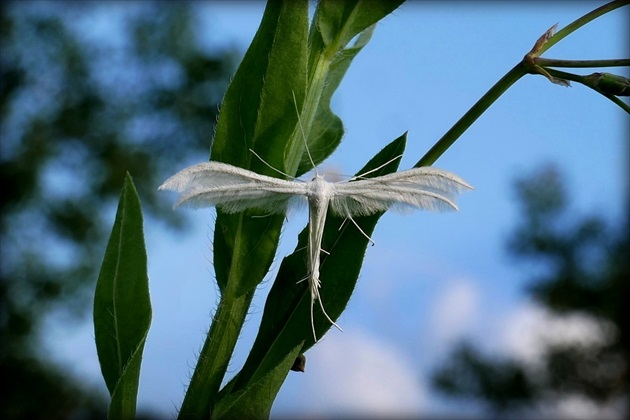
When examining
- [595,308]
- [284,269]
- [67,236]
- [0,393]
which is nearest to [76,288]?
[67,236]

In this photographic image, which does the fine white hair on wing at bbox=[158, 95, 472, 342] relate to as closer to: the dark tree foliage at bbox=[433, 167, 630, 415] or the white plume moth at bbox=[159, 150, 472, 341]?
the white plume moth at bbox=[159, 150, 472, 341]

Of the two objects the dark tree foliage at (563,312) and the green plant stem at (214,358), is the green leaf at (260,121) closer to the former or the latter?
the green plant stem at (214,358)

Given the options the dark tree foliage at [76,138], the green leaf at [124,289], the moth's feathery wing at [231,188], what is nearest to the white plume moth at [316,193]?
the moth's feathery wing at [231,188]

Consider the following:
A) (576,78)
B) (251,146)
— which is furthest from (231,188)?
(576,78)

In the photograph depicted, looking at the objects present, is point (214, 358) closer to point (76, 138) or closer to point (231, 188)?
point (231, 188)

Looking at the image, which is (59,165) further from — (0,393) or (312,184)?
(312,184)
